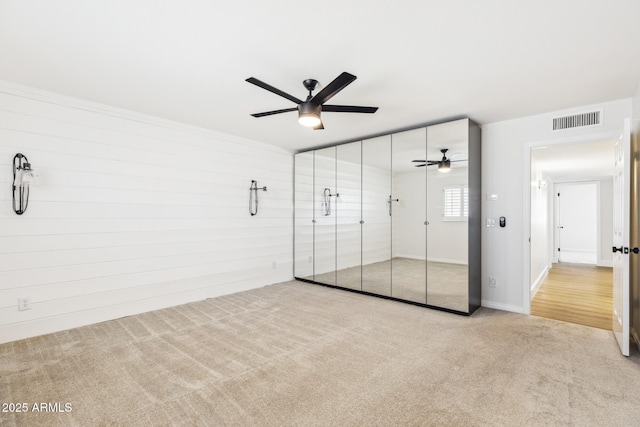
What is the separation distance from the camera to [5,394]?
2.15 m

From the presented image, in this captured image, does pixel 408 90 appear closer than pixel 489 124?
Yes

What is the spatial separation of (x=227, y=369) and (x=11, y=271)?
8.26 ft

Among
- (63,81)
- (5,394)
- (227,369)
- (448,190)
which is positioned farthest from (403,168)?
(5,394)

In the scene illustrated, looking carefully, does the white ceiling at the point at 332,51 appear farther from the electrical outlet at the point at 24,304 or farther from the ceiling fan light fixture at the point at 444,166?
the electrical outlet at the point at 24,304

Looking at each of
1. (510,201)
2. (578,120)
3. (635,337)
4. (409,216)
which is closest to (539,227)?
(510,201)

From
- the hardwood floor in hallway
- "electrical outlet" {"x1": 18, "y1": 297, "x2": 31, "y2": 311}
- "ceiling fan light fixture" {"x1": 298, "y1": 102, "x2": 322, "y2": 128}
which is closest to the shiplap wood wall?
"electrical outlet" {"x1": 18, "y1": 297, "x2": 31, "y2": 311}

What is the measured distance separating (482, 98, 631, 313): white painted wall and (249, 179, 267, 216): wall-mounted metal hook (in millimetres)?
3545

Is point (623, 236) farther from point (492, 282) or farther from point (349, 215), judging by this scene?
point (349, 215)

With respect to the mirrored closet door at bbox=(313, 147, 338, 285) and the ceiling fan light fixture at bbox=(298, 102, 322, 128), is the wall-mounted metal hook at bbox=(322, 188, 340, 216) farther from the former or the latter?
the ceiling fan light fixture at bbox=(298, 102, 322, 128)

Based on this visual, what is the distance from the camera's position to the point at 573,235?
1043 centimetres

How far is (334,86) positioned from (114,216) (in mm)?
3123

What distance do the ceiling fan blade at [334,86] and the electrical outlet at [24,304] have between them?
140 inches

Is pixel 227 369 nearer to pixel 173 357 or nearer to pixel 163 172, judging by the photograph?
pixel 173 357

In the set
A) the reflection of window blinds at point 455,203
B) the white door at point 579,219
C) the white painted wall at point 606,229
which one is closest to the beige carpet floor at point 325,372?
the reflection of window blinds at point 455,203
